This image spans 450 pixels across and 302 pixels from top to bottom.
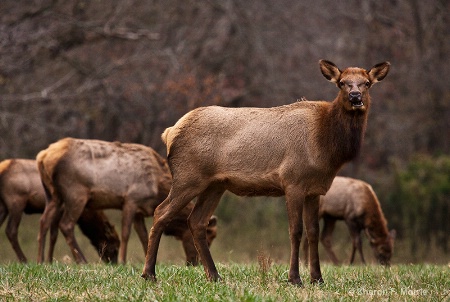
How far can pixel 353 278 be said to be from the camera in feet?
31.0

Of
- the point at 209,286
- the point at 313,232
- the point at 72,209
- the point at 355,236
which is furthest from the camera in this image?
the point at 355,236

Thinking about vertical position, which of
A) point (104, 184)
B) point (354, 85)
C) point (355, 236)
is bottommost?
point (355, 236)

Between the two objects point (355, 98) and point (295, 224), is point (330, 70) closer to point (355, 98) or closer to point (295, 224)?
point (355, 98)

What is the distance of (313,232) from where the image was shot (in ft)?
29.9

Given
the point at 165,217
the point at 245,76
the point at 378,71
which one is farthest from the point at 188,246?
the point at 245,76

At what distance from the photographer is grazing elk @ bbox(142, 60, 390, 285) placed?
28.8ft

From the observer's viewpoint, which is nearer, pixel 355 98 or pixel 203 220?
pixel 355 98

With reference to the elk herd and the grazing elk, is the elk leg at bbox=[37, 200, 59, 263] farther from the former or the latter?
the grazing elk

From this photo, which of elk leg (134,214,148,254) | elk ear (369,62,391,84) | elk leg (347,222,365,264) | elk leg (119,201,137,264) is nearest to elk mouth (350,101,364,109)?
elk ear (369,62,391,84)

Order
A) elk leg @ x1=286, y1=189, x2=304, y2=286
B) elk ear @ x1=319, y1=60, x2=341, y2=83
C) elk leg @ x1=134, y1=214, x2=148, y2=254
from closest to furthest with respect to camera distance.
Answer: elk leg @ x1=286, y1=189, x2=304, y2=286
elk ear @ x1=319, y1=60, x2=341, y2=83
elk leg @ x1=134, y1=214, x2=148, y2=254

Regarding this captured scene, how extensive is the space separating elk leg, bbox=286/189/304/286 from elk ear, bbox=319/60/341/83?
1.47m

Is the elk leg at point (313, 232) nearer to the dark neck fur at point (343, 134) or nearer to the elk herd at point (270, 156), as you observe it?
the elk herd at point (270, 156)

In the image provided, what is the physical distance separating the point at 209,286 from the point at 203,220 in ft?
4.68

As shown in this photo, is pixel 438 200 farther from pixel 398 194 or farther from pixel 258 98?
pixel 258 98
